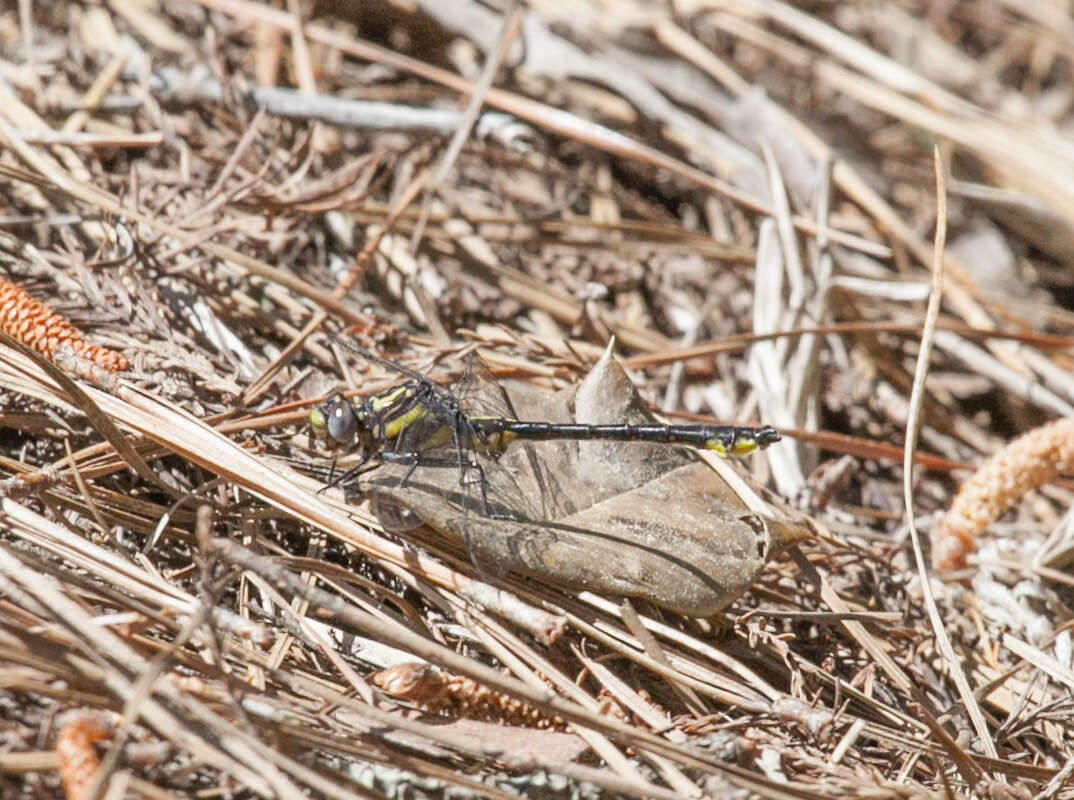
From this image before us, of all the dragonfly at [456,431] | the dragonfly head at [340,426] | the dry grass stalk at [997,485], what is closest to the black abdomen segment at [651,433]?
the dragonfly at [456,431]

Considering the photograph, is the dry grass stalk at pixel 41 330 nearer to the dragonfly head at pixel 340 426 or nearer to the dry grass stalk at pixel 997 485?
the dragonfly head at pixel 340 426

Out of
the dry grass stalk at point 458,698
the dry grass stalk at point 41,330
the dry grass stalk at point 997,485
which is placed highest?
the dry grass stalk at point 41,330

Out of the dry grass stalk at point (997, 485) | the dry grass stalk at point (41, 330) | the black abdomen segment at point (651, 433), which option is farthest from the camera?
the dry grass stalk at point (997, 485)

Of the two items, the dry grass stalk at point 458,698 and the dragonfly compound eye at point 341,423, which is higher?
the dragonfly compound eye at point 341,423

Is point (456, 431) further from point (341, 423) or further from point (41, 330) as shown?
point (41, 330)

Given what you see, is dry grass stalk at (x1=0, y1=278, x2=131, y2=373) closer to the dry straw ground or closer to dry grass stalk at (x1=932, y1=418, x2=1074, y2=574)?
the dry straw ground

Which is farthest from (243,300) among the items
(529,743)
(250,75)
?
(529,743)

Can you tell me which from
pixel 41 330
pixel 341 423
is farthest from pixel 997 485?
pixel 41 330

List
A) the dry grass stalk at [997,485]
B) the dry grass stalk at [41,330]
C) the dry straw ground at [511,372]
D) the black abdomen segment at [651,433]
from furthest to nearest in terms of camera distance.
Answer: the dry grass stalk at [997,485] → the black abdomen segment at [651,433] → the dry grass stalk at [41,330] → the dry straw ground at [511,372]
